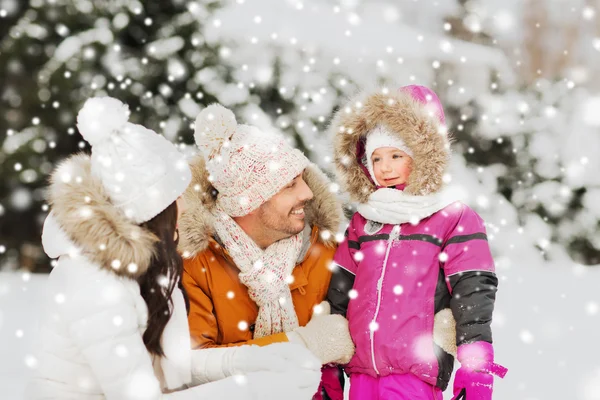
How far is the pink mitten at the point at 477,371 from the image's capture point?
2424 millimetres

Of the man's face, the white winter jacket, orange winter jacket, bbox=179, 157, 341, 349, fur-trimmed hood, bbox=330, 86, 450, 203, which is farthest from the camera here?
the man's face

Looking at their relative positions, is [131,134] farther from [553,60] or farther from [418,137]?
[553,60]

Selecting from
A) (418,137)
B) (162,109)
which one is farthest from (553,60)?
(418,137)

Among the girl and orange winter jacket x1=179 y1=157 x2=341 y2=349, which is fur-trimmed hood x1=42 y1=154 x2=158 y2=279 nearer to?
orange winter jacket x1=179 y1=157 x2=341 y2=349

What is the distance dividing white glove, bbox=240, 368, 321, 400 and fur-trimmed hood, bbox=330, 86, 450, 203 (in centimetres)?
92

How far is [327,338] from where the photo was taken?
2682 mm

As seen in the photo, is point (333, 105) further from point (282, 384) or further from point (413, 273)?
point (282, 384)

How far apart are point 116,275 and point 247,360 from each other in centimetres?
69

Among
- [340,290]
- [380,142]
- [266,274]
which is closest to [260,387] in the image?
[266,274]

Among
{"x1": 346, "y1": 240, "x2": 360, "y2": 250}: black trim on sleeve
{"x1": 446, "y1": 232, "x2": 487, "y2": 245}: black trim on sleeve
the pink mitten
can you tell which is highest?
{"x1": 446, "y1": 232, "x2": 487, "y2": 245}: black trim on sleeve

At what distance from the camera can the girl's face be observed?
2.84 meters

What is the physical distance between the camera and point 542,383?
416cm

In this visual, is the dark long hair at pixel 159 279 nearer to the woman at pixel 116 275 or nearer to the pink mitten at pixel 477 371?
the woman at pixel 116 275

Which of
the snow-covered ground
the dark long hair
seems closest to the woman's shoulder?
the dark long hair
